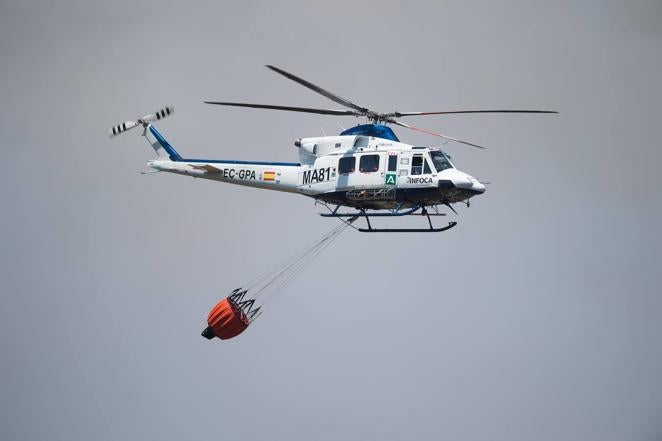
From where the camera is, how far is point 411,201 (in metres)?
32.4

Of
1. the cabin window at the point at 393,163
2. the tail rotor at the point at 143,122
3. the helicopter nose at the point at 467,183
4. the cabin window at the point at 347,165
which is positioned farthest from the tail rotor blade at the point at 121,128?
the helicopter nose at the point at 467,183

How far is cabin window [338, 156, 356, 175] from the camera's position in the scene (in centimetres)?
3316

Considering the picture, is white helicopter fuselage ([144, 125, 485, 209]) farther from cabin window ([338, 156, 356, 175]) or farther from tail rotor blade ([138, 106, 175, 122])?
tail rotor blade ([138, 106, 175, 122])

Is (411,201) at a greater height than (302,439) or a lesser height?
lesser

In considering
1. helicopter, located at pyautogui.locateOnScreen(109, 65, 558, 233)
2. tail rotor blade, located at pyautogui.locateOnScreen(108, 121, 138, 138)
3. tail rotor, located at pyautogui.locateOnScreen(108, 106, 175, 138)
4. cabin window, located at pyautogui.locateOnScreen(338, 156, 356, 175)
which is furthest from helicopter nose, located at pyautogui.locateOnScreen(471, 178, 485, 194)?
tail rotor blade, located at pyautogui.locateOnScreen(108, 121, 138, 138)

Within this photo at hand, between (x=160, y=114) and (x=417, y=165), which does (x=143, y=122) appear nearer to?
(x=160, y=114)

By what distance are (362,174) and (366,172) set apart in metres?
0.12

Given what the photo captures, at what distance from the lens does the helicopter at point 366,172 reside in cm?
3192

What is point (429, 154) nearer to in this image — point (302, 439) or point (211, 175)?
point (211, 175)

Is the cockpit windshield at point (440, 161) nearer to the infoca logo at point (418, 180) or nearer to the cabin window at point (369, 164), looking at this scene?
the infoca logo at point (418, 180)

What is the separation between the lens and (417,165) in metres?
32.3

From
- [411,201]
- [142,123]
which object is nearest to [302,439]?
[142,123]

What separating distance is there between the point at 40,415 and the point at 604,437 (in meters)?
29.3

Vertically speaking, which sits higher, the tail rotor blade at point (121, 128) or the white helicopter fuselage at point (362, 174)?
the tail rotor blade at point (121, 128)
